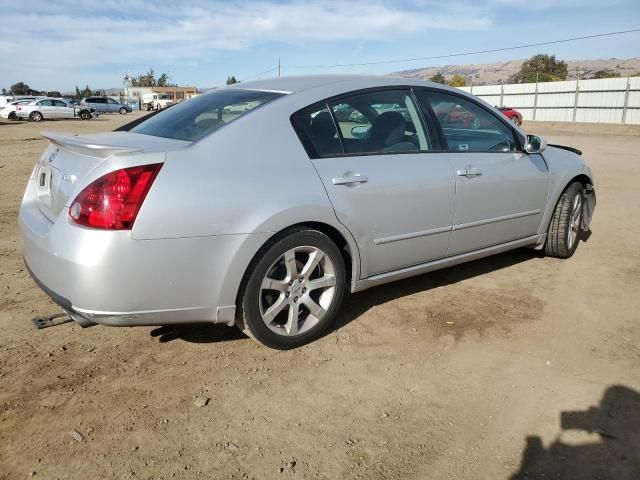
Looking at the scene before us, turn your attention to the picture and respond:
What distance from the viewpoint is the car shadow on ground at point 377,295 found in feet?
11.5

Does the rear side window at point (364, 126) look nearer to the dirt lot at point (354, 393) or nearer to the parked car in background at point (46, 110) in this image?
the dirt lot at point (354, 393)

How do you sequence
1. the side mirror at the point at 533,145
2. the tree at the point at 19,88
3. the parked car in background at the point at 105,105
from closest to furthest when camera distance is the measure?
the side mirror at the point at 533,145
the parked car in background at the point at 105,105
the tree at the point at 19,88

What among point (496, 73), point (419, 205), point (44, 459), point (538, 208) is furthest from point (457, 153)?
point (496, 73)

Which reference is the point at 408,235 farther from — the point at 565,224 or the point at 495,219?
the point at 565,224

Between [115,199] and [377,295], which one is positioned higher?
[115,199]

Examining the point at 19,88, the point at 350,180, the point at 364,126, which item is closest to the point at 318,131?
the point at 350,180

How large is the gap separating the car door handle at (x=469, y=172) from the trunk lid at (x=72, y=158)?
1950 mm

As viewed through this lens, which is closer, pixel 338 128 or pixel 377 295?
pixel 338 128

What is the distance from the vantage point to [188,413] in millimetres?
2662

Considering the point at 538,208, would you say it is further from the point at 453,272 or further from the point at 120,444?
the point at 120,444

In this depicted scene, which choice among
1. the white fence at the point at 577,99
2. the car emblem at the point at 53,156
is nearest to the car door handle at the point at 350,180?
the car emblem at the point at 53,156

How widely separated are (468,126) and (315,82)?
1.41 metres

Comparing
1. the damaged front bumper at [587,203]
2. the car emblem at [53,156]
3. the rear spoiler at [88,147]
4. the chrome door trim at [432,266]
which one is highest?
the rear spoiler at [88,147]

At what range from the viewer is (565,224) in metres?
4.90
